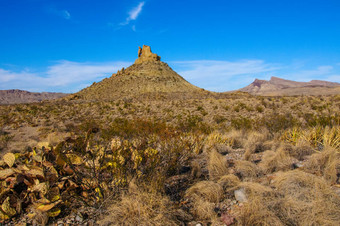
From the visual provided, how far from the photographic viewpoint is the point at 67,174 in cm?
371

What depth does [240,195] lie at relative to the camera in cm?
325

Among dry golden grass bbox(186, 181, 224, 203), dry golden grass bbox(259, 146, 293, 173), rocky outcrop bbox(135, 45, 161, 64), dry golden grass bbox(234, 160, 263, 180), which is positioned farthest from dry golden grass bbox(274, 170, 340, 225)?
rocky outcrop bbox(135, 45, 161, 64)

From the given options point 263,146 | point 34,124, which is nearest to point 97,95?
point 34,124

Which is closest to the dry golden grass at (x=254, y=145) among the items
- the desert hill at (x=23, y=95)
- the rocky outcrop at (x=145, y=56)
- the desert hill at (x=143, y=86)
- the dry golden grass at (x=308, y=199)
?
the dry golden grass at (x=308, y=199)

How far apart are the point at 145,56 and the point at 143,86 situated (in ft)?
89.2

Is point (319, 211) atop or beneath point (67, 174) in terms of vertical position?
beneath

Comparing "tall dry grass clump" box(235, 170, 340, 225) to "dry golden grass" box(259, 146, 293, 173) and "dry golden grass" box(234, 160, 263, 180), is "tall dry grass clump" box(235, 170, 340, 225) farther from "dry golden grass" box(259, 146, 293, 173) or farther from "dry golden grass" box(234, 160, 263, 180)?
"dry golden grass" box(259, 146, 293, 173)

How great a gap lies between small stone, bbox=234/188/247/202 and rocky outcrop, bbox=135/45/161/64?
74.1 meters

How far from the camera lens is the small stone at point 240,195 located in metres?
3.19

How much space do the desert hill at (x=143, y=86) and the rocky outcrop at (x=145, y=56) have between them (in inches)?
14.4

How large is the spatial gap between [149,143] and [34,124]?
592 inches

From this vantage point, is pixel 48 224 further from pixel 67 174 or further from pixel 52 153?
pixel 52 153

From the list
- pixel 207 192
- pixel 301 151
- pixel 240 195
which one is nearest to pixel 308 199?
pixel 240 195

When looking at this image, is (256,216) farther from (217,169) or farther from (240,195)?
(217,169)
